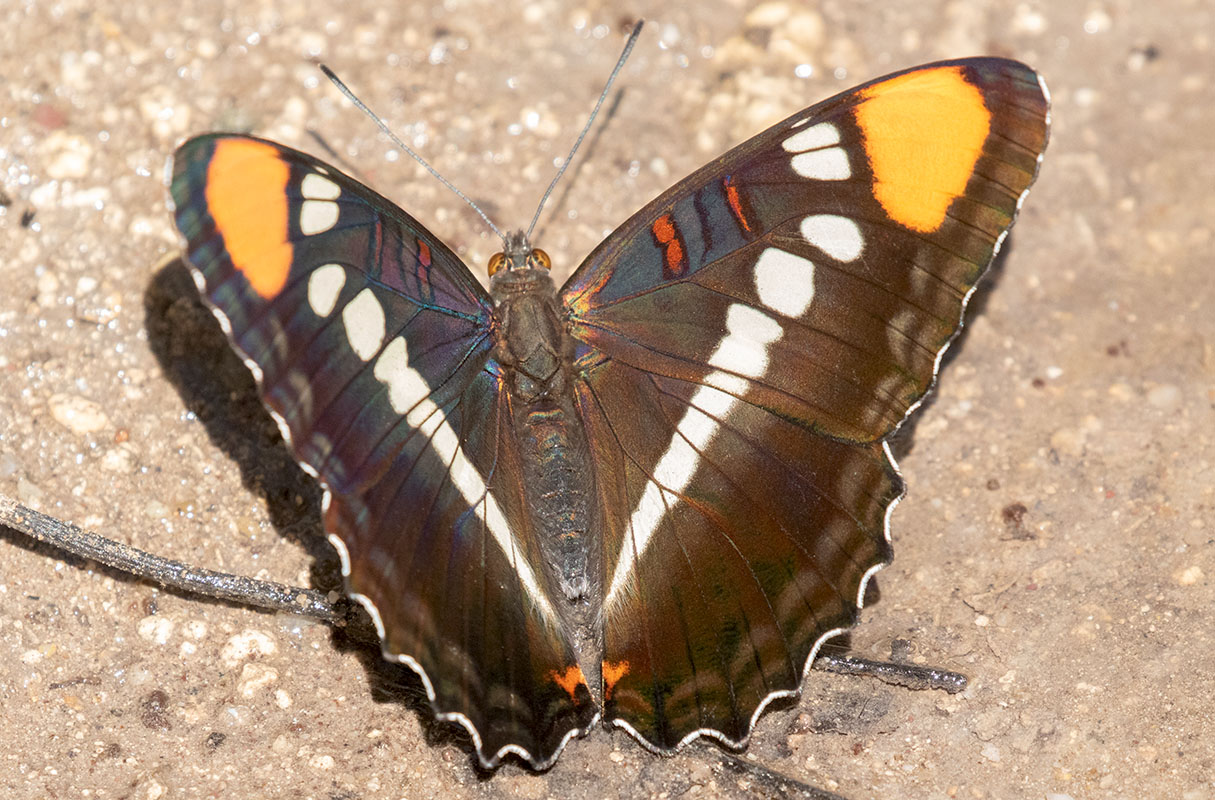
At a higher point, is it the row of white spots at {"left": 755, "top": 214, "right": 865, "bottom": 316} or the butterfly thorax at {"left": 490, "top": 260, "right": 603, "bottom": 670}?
the row of white spots at {"left": 755, "top": 214, "right": 865, "bottom": 316}

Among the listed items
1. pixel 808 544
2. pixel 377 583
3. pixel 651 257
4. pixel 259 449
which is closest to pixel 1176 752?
pixel 808 544

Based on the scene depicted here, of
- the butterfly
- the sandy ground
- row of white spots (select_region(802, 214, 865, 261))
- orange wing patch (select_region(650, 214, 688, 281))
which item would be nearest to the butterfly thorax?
the butterfly

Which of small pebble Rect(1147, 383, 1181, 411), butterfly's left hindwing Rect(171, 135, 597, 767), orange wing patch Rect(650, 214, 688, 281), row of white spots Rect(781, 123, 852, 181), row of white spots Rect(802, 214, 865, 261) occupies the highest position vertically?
row of white spots Rect(781, 123, 852, 181)

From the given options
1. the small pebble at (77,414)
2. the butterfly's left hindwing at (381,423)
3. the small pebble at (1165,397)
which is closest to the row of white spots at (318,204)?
the butterfly's left hindwing at (381,423)

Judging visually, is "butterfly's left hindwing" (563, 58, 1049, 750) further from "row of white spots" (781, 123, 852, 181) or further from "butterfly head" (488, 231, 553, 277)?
"butterfly head" (488, 231, 553, 277)

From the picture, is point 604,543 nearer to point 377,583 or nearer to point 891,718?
point 377,583

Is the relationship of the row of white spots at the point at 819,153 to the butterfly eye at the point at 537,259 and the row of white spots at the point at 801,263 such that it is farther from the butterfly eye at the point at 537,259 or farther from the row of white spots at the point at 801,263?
the butterfly eye at the point at 537,259
